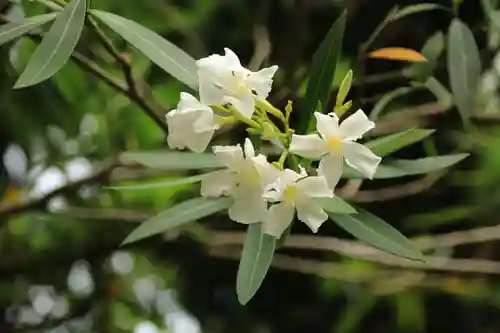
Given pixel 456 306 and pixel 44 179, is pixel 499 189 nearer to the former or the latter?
pixel 456 306

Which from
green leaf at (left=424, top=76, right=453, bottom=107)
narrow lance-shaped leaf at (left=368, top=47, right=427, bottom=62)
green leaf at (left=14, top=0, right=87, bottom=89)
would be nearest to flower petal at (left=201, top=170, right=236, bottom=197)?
green leaf at (left=14, top=0, right=87, bottom=89)

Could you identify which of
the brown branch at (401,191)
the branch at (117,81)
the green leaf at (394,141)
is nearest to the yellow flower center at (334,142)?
the green leaf at (394,141)

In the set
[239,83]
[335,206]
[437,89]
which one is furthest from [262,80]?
[437,89]

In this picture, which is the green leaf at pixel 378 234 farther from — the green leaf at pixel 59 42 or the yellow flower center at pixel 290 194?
the green leaf at pixel 59 42

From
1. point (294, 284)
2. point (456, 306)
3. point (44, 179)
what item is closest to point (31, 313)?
point (44, 179)

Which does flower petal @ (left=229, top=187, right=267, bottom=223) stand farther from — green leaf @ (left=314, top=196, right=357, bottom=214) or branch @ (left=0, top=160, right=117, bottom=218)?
branch @ (left=0, top=160, right=117, bottom=218)

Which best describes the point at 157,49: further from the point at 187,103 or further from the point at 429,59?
the point at 429,59
